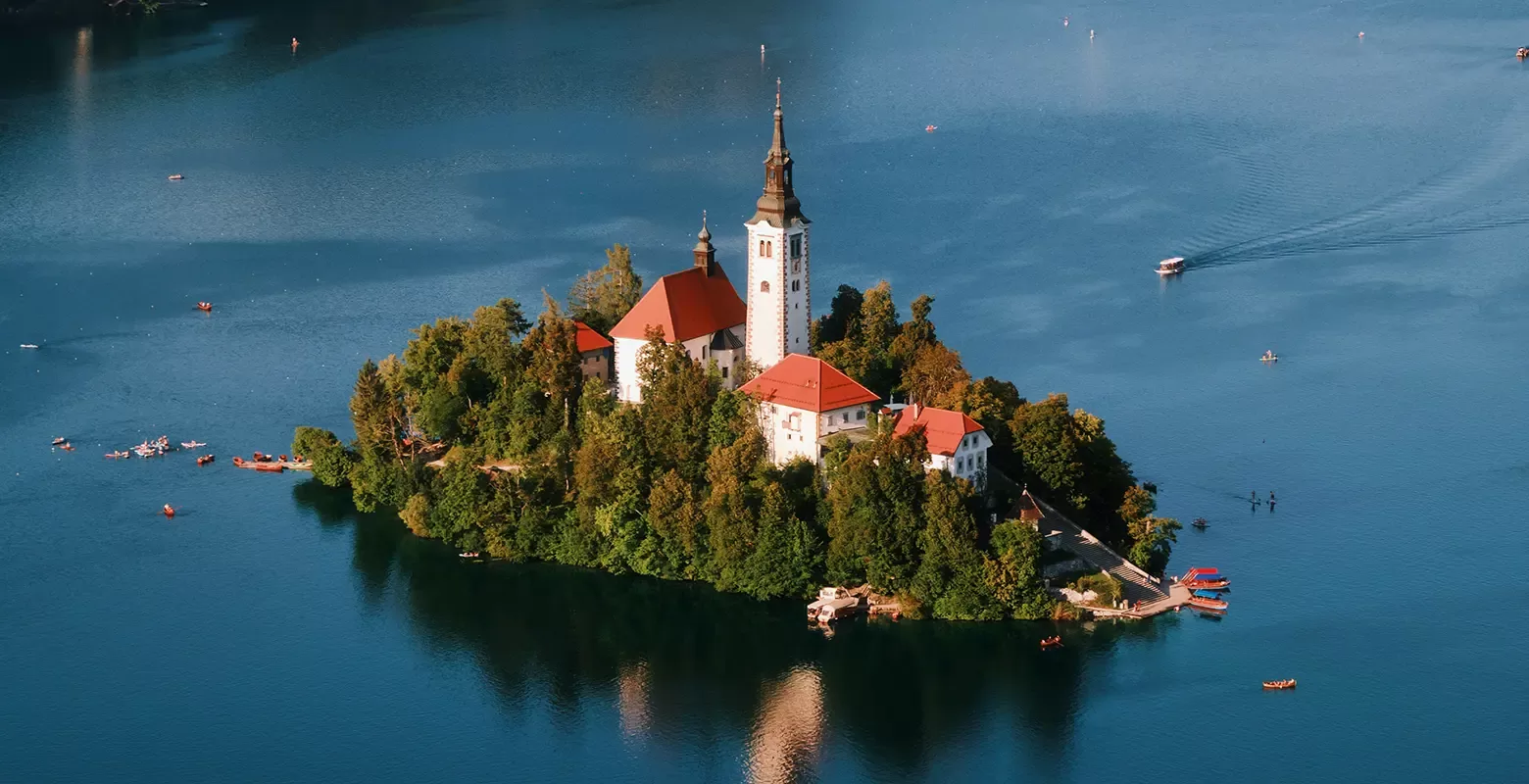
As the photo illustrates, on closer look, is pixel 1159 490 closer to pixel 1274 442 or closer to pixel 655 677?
pixel 1274 442

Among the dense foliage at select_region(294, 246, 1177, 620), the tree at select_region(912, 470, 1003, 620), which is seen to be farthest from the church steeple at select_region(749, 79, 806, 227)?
the tree at select_region(912, 470, 1003, 620)

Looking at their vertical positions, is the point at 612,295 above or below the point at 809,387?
above

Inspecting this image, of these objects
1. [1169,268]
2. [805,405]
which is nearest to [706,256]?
[805,405]

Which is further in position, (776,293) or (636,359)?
(636,359)

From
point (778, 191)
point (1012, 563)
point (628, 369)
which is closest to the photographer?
point (1012, 563)

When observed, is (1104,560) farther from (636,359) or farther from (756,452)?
(636,359)

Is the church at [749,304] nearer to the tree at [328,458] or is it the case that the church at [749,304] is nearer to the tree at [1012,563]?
the tree at [328,458]
